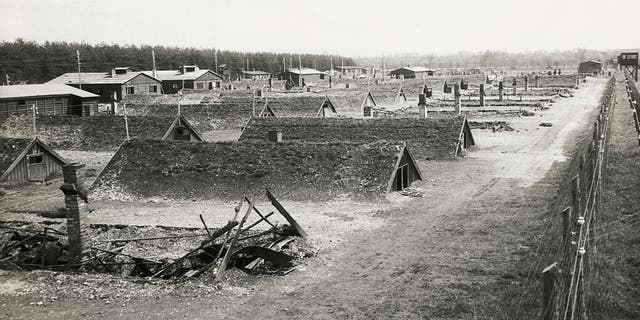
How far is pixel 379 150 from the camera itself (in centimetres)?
2816

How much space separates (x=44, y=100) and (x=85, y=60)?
7538 cm

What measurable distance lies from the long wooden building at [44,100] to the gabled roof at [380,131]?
1026 inches

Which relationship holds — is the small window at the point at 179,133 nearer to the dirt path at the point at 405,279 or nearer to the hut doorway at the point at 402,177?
the hut doorway at the point at 402,177

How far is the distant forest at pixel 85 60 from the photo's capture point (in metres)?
108

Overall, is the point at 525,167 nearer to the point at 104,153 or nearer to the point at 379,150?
the point at 379,150

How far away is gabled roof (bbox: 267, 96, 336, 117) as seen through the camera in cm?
5306

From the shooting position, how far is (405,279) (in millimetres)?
15820

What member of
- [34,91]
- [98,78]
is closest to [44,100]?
[34,91]

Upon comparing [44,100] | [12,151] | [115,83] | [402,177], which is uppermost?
[115,83]

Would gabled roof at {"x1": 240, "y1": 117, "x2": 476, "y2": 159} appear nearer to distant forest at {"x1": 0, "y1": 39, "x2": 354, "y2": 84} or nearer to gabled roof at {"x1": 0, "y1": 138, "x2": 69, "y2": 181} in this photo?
gabled roof at {"x1": 0, "y1": 138, "x2": 69, "y2": 181}

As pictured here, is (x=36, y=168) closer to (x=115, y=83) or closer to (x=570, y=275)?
(x=570, y=275)

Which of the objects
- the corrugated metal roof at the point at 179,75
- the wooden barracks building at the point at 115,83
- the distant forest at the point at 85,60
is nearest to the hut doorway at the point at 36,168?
the wooden barracks building at the point at 115,83

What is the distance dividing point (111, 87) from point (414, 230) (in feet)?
225

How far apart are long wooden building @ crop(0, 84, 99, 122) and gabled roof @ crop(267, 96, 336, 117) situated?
66.8 ft
